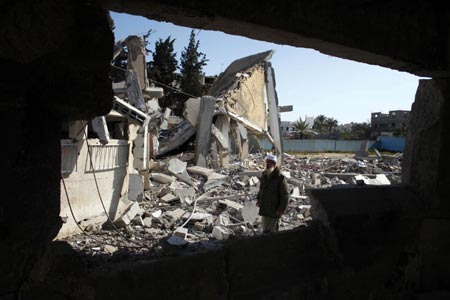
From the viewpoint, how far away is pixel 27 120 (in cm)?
166

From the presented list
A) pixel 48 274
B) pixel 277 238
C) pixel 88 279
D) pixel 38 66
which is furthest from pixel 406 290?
pixel 38 66

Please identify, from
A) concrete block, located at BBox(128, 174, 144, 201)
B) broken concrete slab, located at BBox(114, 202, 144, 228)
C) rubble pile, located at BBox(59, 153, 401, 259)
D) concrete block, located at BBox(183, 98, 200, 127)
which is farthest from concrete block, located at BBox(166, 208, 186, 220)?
concrete block, located at BBox(183, 98, 200, 127)

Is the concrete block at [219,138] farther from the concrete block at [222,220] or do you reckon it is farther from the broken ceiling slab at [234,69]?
the concrete block at [222,220]

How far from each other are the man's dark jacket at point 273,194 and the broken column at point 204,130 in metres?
10.1

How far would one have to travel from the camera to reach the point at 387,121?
54.3m

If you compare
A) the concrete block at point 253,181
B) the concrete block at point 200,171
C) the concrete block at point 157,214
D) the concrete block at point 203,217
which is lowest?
the concrete block at point 157,214

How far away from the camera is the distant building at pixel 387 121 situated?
5285cm

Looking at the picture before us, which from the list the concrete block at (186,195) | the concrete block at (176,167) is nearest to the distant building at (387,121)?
→ the concrete block at (176,167)

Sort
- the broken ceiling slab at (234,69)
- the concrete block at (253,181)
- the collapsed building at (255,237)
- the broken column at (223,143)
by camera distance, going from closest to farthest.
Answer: the collapsed building at (255,237), the concrete block at (253,181), the broken column at (223,143), the broken ceiling slab at (234,69)

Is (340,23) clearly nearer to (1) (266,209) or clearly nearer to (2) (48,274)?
(2) (48,274)

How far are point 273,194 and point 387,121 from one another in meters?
53.8

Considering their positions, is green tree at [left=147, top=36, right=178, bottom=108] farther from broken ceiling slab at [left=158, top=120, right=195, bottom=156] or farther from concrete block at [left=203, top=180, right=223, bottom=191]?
concrete block at [left=203, top=180, right=223, bottom=191]

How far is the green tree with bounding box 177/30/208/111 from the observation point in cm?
3269

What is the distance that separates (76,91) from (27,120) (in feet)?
0.81
